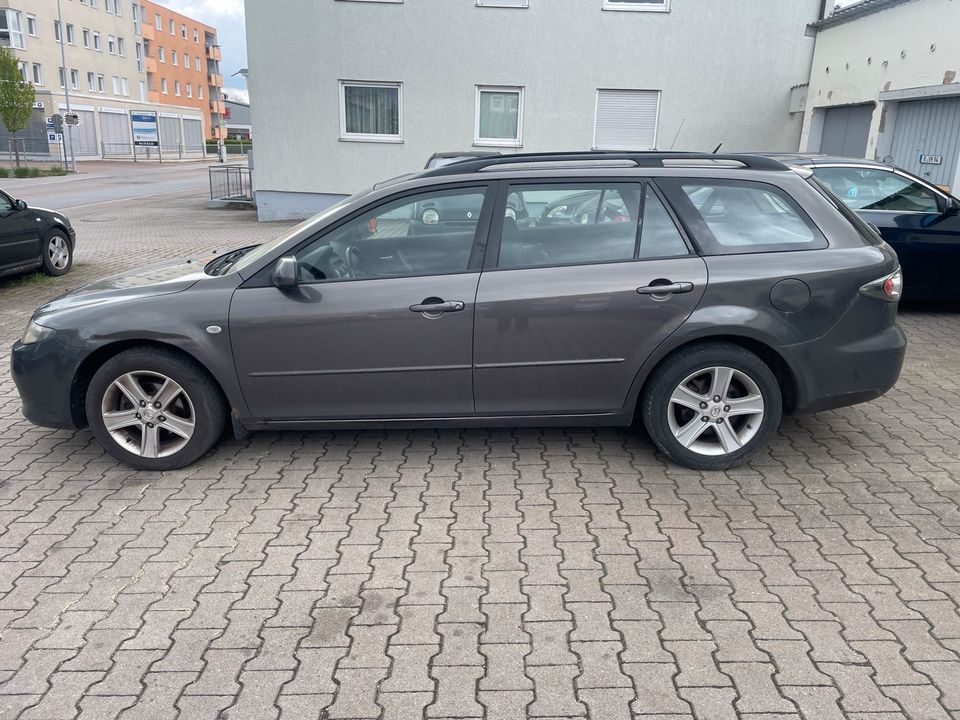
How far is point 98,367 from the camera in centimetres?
439

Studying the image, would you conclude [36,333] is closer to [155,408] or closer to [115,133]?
[155,408]

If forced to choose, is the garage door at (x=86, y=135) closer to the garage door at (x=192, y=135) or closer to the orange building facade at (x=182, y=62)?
the garage door at (x=192, y=135)

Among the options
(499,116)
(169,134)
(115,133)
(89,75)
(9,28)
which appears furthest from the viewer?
(169,134)

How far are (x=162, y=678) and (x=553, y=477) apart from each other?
88.5 inches

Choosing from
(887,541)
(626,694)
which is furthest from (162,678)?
(887,541)

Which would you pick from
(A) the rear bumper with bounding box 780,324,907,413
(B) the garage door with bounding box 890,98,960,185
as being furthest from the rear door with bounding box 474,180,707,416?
(B) the garage door with bounding box 890,98,960,185

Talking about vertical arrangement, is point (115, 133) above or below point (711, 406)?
above

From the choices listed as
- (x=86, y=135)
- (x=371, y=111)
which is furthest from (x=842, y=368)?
(x=86, y=135)

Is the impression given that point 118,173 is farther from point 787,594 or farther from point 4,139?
point 787,594

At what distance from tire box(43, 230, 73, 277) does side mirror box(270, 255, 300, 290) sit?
7.93m

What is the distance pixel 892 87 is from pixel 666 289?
9888mm

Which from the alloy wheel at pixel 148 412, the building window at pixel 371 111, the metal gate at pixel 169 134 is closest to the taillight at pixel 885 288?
the alloy wheel at pixel 148 412

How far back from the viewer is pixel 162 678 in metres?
2.78

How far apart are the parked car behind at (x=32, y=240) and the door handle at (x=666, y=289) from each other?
8.66 meters
